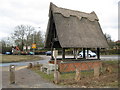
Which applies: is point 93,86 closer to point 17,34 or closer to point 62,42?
point 62,42

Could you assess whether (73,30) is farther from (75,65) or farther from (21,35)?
(21,35)

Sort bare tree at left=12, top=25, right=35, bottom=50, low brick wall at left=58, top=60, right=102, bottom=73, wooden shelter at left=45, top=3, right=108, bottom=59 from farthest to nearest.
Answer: bare tree at left=12, top=25, right=35, bottom=50 < wooden shelter at left=45, top=3, right=108, bottom=59 < low brick wall at left=58, top=60, right=102, bottom=73

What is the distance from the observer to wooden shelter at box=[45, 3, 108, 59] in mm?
14333

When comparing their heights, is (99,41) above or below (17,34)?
below

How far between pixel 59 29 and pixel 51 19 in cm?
221

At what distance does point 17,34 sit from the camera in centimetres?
5603

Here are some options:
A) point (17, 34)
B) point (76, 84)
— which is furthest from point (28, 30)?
point (76, 84)

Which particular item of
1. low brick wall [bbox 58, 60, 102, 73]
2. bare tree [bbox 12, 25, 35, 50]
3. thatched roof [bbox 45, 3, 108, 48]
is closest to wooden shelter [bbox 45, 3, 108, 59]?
thatched roof [bbox 45, 3, 108, 48]

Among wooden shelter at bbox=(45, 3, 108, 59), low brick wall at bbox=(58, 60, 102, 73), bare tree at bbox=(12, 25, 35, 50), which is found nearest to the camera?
low brick wall at bbox=(58, 60, 102, 73)

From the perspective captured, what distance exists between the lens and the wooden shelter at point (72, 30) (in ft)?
47.0

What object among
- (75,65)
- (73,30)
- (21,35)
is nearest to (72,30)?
(73,30)

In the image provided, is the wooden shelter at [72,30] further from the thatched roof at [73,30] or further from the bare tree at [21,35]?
the bare tree at [21,35]

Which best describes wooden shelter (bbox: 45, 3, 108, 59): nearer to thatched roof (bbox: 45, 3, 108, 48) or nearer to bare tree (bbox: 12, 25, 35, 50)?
thatched roof (bbox: 45, 3, 108, 48)

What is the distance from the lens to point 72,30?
15.2 meters
